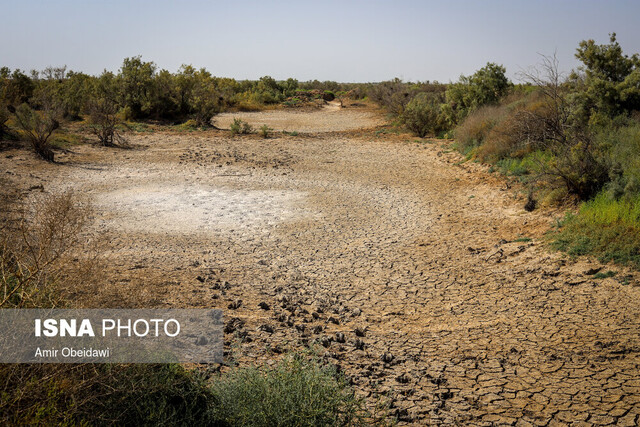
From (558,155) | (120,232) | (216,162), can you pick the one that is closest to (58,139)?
(216,162)

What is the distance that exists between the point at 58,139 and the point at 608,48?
16.8 metres

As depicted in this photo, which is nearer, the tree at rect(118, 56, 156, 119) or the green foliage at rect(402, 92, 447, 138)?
the green foliage at rect(402, 92, 447, 138)

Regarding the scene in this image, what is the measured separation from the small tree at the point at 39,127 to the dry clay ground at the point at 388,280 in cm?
48

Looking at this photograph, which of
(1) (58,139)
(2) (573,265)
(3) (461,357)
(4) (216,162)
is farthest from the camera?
(1) (58,139)

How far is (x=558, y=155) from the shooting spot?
9.54 metres

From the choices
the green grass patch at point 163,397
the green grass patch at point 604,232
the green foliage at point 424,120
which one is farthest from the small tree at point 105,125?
the green grass patch at point 163,397

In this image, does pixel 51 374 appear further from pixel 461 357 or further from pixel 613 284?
pixel 613 284

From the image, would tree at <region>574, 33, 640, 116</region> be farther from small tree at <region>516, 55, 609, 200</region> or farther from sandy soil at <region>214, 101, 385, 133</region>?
sandy soil at <region>214, 101, 385, 133</region>

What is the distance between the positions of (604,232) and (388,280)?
3.25 m
